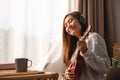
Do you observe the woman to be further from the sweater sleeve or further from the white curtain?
the white curtain

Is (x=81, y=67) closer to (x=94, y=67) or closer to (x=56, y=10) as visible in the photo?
(x=94, y=67)

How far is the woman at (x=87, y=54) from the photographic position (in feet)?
4.67

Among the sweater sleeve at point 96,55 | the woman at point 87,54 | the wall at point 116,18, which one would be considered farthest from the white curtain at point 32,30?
the sweater sleeve at point 96,55

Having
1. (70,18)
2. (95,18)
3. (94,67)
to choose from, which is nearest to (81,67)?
(94,67)

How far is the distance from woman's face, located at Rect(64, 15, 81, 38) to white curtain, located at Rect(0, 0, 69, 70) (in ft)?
2.56

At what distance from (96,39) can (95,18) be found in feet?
3.97

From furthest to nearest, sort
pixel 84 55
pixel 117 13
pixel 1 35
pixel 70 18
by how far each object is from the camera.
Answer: pixel 117 13, pixel 1 35, pixel 70 18, pixel 84 55

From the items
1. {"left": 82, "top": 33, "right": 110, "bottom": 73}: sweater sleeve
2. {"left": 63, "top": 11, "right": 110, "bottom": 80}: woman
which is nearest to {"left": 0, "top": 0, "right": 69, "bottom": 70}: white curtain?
{"left": 63, "top": 11, "right": 110, "bottom": 80}: woman

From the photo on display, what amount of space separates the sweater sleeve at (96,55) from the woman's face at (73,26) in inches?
4.3

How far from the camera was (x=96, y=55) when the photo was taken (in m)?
1.48

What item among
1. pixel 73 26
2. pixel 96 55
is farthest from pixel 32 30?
pixel 96 55

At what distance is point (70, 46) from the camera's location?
1.73 m

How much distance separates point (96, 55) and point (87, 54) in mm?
94

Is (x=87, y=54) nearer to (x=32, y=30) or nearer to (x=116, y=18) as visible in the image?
(x=32, y=30)
